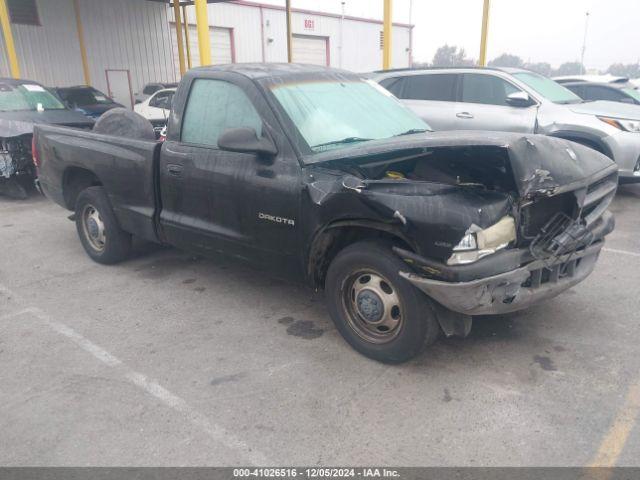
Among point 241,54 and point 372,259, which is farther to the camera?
point 241,54

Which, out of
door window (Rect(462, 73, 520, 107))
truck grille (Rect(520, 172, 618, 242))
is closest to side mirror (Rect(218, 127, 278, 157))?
truck grille (Rect(520, 172, 618, 242))

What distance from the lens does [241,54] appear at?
2692cm

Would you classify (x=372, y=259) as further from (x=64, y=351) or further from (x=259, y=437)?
(x=64, y=351)

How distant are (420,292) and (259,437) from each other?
1.23 metres

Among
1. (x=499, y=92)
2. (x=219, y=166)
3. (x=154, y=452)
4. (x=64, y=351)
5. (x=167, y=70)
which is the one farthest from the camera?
(x=167, y=70)

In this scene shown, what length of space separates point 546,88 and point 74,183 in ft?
22.1

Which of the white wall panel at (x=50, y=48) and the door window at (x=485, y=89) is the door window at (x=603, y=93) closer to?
the door window at (x=485, y=89)


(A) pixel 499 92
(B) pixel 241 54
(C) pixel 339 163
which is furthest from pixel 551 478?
(B) pixel 241 54

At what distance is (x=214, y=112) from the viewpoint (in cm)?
438

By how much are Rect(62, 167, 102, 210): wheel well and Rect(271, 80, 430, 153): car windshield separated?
103 inches

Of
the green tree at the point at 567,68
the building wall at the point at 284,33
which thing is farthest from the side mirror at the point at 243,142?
the green tree at the point at 567,68

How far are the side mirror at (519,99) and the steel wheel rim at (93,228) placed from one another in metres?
5.59

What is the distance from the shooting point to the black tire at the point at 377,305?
3.31 meters

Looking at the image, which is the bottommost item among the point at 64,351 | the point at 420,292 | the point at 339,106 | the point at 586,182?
the point at 64,351
